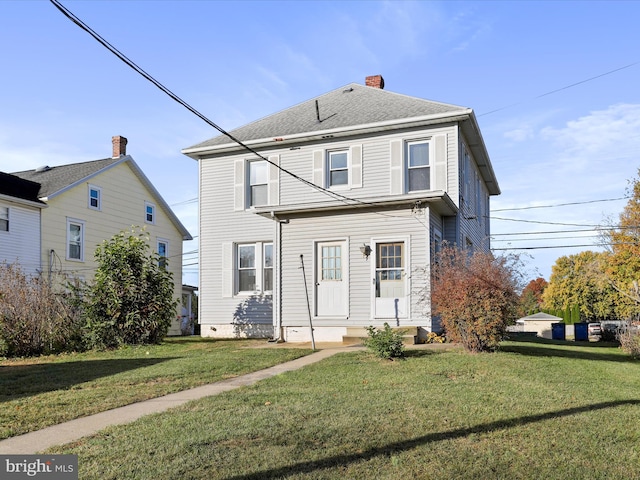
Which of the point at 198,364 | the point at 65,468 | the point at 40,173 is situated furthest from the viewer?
the point at 40,173

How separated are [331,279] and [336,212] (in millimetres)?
1781

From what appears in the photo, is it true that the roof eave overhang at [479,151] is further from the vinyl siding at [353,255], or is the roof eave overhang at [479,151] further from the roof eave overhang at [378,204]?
the vinyl siding at [353,255]

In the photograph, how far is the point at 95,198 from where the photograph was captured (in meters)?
24.2

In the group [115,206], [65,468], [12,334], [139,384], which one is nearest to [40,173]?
[115,206]

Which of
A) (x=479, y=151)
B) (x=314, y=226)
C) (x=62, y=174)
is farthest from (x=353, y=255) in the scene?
(x=62, y=174)

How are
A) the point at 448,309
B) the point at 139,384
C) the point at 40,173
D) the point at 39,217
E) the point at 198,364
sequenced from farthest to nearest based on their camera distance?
the point at 40,173, the point at 39,217, the point at 448,309, the point at 198,364, the point at 139,384

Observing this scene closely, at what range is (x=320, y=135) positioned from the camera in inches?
671

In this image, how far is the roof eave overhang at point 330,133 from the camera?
15455mm

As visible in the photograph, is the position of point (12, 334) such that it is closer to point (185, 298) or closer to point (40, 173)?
point (40, 173)

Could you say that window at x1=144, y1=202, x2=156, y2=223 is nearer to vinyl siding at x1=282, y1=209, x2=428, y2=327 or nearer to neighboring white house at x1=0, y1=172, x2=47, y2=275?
neighboring white house at x1=0, y1=172, x2=47, y2=275

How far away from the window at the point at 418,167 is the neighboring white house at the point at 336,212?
3 centimetres

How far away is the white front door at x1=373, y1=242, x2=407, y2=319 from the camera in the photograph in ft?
46.2

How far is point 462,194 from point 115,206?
1597cm

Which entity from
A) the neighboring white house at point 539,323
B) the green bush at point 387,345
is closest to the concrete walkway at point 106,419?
the green bush at point 387,345
